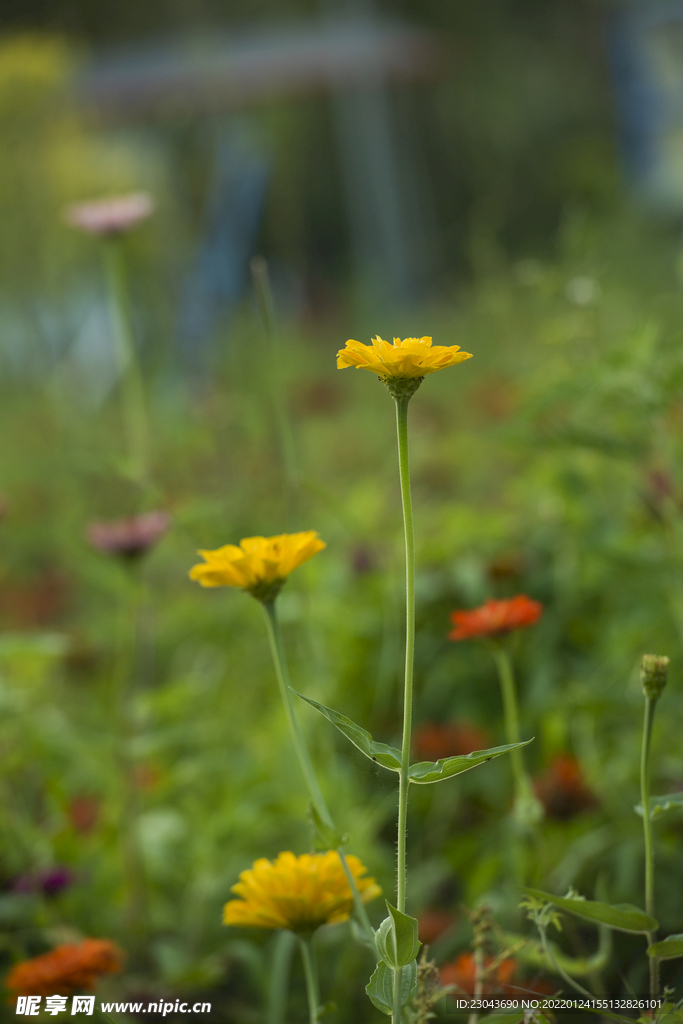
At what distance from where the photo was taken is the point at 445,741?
0.64 metres

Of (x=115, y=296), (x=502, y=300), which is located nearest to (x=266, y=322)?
(x=115, y=296)

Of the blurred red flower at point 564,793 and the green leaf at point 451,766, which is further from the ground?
the green leaf at point 451,766

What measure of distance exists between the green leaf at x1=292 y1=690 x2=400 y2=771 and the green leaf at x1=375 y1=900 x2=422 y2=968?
0.05 m

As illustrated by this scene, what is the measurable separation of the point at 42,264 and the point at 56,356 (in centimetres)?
31

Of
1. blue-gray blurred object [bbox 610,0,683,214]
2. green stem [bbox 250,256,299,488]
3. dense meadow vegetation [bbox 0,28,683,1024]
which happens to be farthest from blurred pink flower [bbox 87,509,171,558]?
blue-gray blurred object [bbox 610,0,683,214]

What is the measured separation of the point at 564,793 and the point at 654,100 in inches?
195

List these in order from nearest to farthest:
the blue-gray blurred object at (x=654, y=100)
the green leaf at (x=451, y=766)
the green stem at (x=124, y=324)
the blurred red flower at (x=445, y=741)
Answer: the green leaf at (x=451, y=766), the blurred red flower at (x=445, y=741), the green stem at (x=124, y=324), the blue-gray blurred object at (x=654, y=100)

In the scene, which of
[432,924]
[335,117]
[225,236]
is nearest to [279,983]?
[432,924]

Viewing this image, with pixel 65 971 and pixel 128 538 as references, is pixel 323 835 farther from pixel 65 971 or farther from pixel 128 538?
pixel 128 538

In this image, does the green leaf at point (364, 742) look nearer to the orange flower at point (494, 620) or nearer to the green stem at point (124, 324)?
the orange flower at point (494, 620)

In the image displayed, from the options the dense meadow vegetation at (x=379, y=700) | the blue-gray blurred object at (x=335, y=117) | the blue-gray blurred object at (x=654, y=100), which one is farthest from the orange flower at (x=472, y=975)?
the blue-gray blurred object at (x=654, y=100)

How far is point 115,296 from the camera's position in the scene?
764mm

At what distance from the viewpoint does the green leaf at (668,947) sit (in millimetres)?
304

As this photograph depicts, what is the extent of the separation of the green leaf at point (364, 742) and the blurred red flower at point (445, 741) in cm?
33
